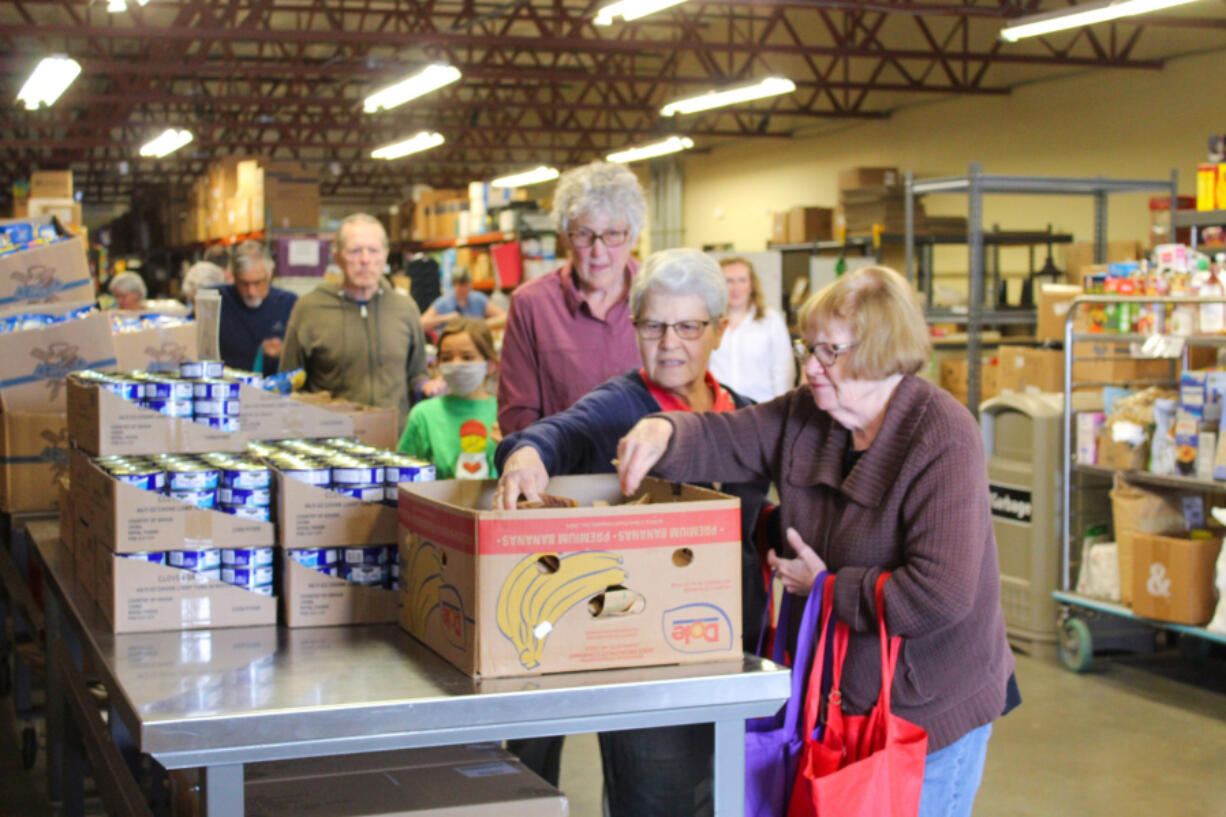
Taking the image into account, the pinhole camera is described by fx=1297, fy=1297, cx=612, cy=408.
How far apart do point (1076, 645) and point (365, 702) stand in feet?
14.0

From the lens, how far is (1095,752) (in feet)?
14.5

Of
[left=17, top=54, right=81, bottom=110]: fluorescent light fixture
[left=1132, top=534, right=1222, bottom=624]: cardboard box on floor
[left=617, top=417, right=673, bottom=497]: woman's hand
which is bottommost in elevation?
[left=1132, top=534, right=1222, bottom=624]: cardboard box on floor

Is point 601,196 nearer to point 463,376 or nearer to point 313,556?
point 313,556

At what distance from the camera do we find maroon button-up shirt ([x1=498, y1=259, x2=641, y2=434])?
298 cm

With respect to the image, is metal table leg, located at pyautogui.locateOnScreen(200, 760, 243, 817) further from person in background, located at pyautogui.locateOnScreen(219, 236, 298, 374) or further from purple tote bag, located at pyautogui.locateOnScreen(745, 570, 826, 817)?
person in background, located at pyautogui.locateOnScreen(219, 236, 298, 374)

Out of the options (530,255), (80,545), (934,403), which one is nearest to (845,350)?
(934,403)

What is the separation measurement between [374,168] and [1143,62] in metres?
17.9

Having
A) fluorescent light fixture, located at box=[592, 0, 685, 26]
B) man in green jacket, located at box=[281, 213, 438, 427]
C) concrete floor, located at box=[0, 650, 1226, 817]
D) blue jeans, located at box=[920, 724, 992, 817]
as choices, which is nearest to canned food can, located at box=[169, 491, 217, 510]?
blue jeans, located at box=[920, 724, 992, 817]

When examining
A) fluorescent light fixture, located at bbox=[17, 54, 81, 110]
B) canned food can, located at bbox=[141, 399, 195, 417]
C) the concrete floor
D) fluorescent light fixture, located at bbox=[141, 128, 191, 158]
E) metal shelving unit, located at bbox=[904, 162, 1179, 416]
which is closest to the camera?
canned food can, located at bbox=[141, 399, 195, 417]

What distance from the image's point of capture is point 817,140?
16.9 meters

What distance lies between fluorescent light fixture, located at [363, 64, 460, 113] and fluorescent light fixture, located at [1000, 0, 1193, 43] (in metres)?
4.16

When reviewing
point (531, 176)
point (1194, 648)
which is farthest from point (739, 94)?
point (1194, 648)

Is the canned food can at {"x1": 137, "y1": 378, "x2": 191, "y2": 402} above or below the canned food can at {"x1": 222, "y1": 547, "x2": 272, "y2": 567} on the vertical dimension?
above

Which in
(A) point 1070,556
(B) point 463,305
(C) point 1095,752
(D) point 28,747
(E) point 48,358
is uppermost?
(B) point 463,305
